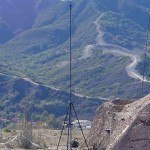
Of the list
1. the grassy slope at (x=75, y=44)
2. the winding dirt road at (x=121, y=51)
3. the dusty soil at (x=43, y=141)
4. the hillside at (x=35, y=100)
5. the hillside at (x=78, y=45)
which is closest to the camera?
the dusty soil at (x=43, y=141)

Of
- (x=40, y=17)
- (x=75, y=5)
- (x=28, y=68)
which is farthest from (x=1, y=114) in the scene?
(x=40, y=17)

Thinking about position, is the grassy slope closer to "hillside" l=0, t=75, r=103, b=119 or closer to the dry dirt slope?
"hillside" l=0, t=75, r=103, b=119

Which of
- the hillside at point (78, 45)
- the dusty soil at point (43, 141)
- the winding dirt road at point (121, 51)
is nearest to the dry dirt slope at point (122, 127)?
the dusty soil at point (43, 141)

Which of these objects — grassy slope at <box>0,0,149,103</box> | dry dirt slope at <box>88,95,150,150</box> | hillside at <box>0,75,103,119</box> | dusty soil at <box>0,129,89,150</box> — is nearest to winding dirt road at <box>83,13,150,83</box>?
grassy slope at <box>0,0,149,103</box>

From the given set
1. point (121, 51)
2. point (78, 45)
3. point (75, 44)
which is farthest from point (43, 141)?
point (75, 44)

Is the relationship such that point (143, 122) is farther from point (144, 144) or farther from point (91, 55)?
point (91, 55)

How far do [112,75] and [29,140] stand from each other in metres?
45.7

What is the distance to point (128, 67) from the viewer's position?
65.9 m

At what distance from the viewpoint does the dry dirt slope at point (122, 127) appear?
11.8 metres

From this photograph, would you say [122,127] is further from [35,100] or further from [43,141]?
[35,100]

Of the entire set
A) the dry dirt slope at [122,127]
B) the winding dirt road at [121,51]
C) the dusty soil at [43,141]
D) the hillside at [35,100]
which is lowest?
the dry dirt slope at [122,127]

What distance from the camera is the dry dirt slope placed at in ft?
38.6

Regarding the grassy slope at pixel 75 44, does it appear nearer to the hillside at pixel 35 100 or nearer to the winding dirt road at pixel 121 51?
Result: the winding dirt road at pixel 121 51

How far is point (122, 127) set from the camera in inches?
499
